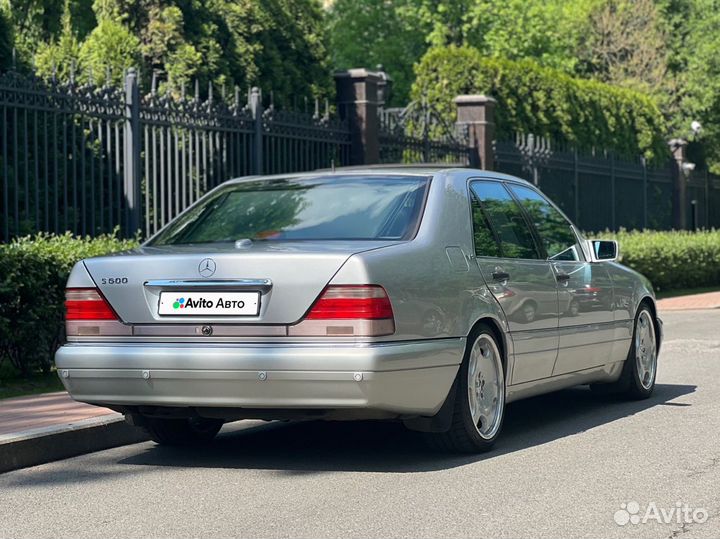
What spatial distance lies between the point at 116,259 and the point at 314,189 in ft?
4.21

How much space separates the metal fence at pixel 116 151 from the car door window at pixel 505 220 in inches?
145

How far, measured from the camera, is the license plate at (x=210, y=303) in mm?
6812

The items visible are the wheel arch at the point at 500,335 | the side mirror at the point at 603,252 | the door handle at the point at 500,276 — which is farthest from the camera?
the side mirror at the point at 603,252

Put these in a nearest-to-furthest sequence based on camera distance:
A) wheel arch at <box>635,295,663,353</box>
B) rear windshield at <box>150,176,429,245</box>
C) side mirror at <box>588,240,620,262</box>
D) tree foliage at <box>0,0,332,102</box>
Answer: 1. rear windshield at <box>150,176,429,245</box>
2. side mirror at <box>588,240,620,262</box>
3. wheel arch at <box>635,295,663,353</box>
4. tree foliage at <box>0,0,332,102</box>

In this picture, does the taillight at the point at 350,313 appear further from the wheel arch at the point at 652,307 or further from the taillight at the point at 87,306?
the wheel arch at the point at 652,307

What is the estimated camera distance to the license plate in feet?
22.4

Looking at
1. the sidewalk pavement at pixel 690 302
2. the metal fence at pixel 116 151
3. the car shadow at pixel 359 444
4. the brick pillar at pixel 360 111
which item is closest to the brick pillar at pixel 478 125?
the brick pillar at pixel 360 111

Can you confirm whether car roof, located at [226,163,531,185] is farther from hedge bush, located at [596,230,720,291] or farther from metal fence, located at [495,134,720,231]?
hedge bush, located at [596,230,720,291]

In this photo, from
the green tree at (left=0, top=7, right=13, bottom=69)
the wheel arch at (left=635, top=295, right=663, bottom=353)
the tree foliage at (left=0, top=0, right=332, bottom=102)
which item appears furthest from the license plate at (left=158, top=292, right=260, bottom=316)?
the tree foliage at (left=0, top=0, right=332, bottom=102)

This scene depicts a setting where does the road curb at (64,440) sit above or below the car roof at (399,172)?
below

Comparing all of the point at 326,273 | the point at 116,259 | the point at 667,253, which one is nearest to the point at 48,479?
the point at 116,259

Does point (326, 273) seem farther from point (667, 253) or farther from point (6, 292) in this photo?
point (667, 253)

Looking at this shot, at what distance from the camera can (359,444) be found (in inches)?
317

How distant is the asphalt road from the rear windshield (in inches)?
48.7
